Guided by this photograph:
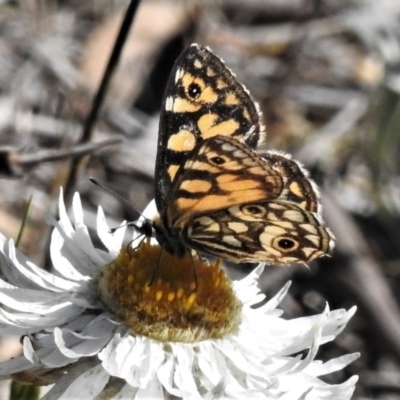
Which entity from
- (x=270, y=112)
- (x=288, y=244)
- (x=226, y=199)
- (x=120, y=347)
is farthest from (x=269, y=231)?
(x=270, y=112)

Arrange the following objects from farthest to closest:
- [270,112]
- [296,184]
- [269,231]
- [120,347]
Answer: [270,112]
[296,184]
[269,231]
[120,347]

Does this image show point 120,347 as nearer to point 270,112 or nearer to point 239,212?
point 239,212

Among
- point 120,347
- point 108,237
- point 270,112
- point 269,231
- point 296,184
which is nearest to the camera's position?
point 120,347

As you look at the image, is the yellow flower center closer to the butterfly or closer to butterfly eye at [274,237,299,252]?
the butterfly

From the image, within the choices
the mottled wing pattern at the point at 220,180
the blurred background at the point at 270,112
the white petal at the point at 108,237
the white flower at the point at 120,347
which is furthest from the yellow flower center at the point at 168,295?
the blurred background at the point at 270,112

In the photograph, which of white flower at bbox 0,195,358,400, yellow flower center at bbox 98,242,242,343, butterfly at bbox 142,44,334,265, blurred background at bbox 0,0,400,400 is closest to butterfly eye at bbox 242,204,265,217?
butterfly at bbox 142,44,334,265

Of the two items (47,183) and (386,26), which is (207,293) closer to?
(47,183)

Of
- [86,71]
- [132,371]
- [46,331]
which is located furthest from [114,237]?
[86,71]
